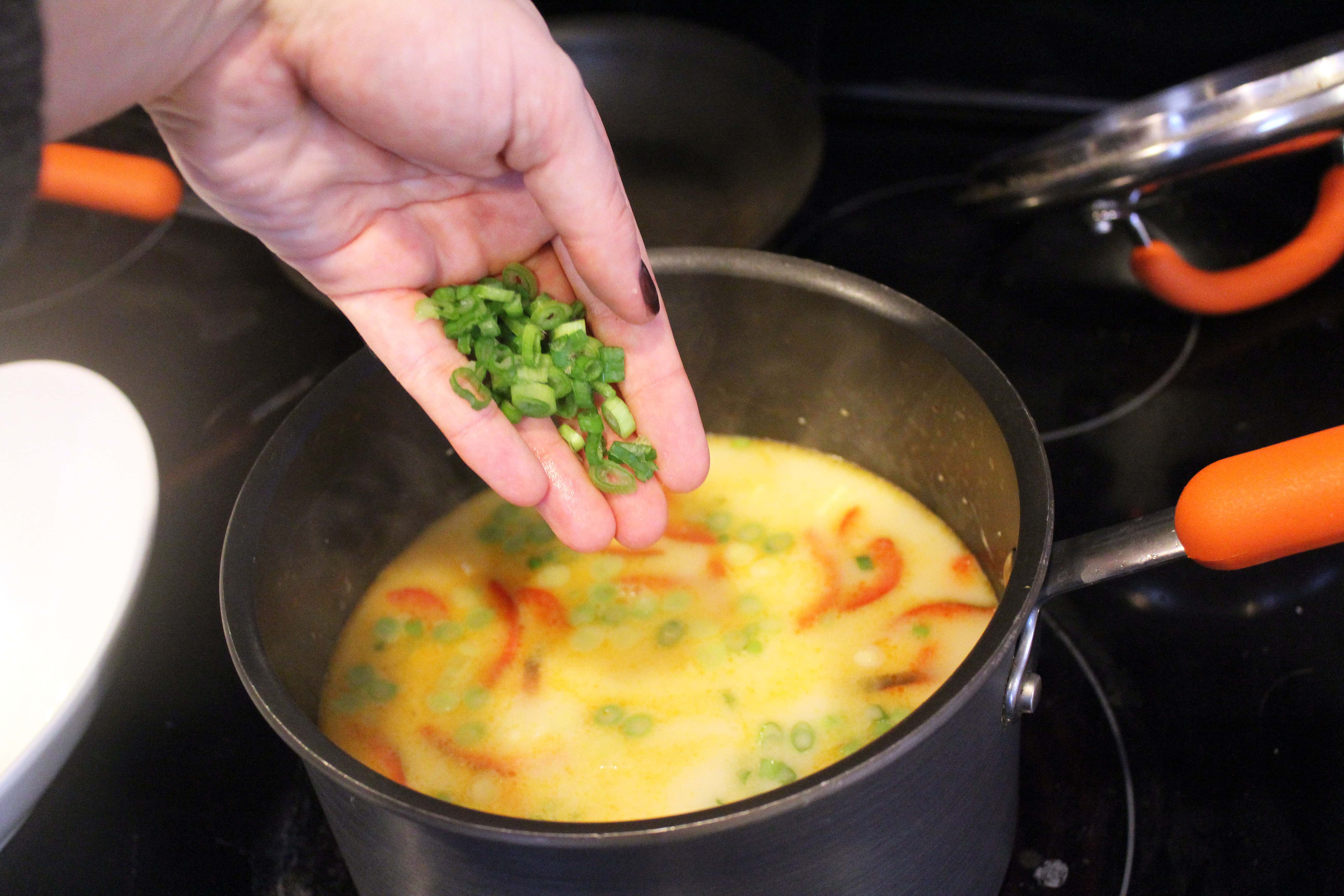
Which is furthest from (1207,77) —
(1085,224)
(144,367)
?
(144,367)

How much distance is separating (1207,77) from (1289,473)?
889 mm

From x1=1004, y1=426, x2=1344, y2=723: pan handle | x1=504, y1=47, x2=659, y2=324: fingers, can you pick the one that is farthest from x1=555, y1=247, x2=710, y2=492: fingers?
x1=1004, y1=426, x2=1344, y2=723: pan handle

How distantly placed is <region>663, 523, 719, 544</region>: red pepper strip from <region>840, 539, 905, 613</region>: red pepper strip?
21 centimetres

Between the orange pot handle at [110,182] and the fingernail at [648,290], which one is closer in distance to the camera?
the fingernail at [648,290]

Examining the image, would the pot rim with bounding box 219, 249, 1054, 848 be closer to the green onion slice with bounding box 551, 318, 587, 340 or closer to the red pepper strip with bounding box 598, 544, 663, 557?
the green onion slice with bounding box 551, 318, 587, 340

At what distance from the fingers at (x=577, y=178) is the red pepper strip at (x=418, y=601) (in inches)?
22.1

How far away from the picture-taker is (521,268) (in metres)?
1.33

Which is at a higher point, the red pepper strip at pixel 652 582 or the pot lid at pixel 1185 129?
the pot lid at pixel 1185 129

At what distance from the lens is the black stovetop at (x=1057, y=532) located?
1255 mm

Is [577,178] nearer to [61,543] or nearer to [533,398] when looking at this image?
[533,398]

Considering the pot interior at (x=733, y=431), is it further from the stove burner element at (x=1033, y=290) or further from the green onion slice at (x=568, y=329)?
the stove burner element at (x=1033, y=290)

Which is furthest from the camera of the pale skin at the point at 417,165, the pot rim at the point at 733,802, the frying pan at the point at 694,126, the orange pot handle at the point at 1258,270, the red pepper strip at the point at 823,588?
the frying pan at the point at 694,126

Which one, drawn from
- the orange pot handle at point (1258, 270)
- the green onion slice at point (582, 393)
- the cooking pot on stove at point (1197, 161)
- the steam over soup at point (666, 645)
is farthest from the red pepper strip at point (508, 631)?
the orange pot handle at point (1258, 270)

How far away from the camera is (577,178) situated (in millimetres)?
1111
